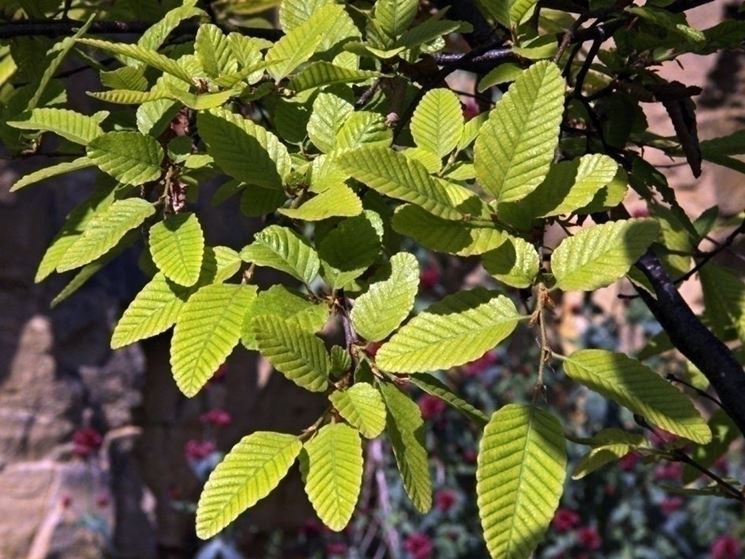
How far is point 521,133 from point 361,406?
0.25m

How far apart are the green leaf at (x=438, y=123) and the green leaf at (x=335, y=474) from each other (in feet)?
0.89

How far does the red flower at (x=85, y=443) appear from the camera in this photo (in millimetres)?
3502

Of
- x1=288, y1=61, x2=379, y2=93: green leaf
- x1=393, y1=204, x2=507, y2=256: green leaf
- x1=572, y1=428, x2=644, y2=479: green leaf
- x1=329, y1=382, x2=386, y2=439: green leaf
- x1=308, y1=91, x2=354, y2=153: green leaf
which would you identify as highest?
x1=288, y1=61, x2=379, y2=93: green leaf

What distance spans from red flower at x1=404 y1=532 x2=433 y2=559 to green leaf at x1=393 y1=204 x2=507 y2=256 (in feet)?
9.29

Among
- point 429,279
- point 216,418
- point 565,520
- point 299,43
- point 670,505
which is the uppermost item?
point 299,43

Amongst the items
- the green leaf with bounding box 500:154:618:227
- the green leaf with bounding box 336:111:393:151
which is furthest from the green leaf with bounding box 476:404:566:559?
the green leaf with bounding box 336:111:393:151

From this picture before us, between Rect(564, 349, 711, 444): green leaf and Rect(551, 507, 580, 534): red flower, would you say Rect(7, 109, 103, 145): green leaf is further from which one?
Rect(551, 507, 580, 534): red flower

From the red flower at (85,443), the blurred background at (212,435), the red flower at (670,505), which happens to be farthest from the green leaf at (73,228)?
the red flower at (670,505)

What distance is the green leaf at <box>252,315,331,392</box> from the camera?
0.82 meters

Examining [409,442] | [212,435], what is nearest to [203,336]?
[409,442]

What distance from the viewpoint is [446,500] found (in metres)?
3.66

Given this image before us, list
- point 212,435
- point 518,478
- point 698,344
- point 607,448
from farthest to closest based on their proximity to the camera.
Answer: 1. point 212,435
2. point 698,344
3. point 607,448
4. point 518,478

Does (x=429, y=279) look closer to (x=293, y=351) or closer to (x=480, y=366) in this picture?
(x=480, y=366)

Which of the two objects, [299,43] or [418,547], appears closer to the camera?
[299,43]
